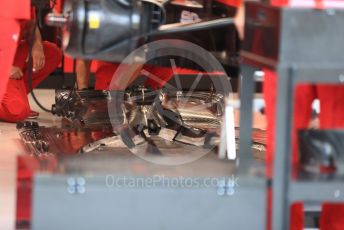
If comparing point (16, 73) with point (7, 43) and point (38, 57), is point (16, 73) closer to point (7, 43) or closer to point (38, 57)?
point (38, 57)

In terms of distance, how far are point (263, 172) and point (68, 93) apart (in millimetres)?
2680

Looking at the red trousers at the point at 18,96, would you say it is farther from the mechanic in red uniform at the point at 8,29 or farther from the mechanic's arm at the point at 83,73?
the mechanic in red uniform at the point at 8,29

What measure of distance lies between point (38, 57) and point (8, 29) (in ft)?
6.86

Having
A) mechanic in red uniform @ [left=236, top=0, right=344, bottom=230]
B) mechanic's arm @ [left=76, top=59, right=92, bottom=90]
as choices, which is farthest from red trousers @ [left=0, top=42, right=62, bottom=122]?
mechanic in red uniform @ [left=236, top=0, right=344, bottom=230]

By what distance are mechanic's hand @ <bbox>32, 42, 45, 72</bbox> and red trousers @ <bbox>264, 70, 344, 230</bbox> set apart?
101 inches

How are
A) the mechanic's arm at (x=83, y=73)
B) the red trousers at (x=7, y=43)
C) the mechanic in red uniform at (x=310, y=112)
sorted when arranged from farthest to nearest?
the mechanic's arm at (x=83, y=73), the red trousers at (x=7, y=43), the mechanic in red uniform at (x=310, y=112)

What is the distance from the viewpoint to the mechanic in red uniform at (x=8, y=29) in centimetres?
260

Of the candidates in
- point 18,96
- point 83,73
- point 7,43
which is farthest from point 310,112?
point 83,73

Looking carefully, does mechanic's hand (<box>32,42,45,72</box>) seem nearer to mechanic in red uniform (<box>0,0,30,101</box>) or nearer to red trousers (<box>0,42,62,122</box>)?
red trousers (<box>0,42,62,122</box>)

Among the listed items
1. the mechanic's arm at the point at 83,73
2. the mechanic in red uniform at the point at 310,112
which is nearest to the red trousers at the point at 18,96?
the mechanic's arm at the point at 83,73

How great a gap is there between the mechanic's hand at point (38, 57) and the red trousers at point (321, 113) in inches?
101

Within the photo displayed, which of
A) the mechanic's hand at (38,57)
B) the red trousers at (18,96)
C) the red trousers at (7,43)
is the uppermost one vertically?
the red trousers at (7,43)

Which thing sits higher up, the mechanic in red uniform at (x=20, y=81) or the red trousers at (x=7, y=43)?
the red trousers at (x=7, y=43)

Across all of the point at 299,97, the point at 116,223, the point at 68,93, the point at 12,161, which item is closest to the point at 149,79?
the point at 68,93
